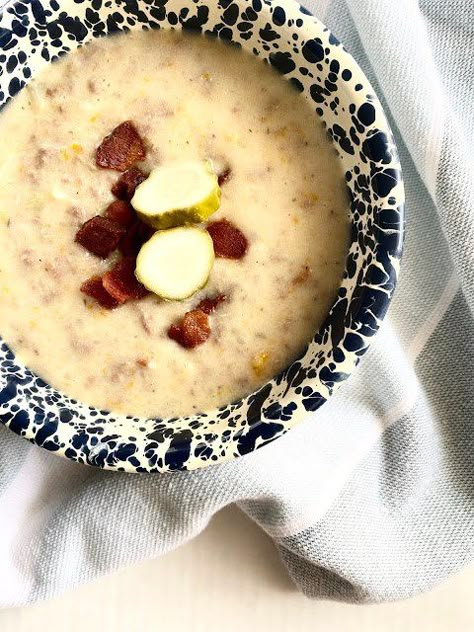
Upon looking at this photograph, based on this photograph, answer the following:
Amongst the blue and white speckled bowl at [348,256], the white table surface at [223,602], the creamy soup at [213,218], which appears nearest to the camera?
the blue and white speckled bowl at [348,256]

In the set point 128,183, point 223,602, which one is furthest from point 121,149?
point 223,602

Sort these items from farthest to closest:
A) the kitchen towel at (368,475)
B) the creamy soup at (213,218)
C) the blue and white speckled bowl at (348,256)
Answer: the kitchen towel at (368,475) → the creamy soup at (213,218) → the blue and white speckled bowl at (348,256)

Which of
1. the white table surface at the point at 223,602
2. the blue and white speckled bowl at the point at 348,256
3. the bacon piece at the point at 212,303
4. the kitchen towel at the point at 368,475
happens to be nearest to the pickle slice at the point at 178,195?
the bacon piece at the point at 212,303

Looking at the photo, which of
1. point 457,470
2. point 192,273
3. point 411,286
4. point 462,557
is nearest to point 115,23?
point 192,273

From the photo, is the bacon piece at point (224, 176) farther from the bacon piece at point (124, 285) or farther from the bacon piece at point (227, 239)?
the bacon piece at point (124, 285)

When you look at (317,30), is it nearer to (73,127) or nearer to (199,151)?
(199,151)

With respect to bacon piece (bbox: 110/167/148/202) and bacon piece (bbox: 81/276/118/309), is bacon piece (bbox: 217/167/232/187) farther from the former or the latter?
bacon piece (bbox: 81/276/118/309)

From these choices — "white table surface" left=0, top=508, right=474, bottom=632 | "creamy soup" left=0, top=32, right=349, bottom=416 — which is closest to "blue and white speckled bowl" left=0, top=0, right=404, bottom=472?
"creamy soup" left=0, top=32, right=349, bottom=416

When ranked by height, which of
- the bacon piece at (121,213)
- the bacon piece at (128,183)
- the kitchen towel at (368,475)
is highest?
the bacon piece at (128,183)

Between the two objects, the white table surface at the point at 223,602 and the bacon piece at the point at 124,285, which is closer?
the bacon piece at the point at 124,285
